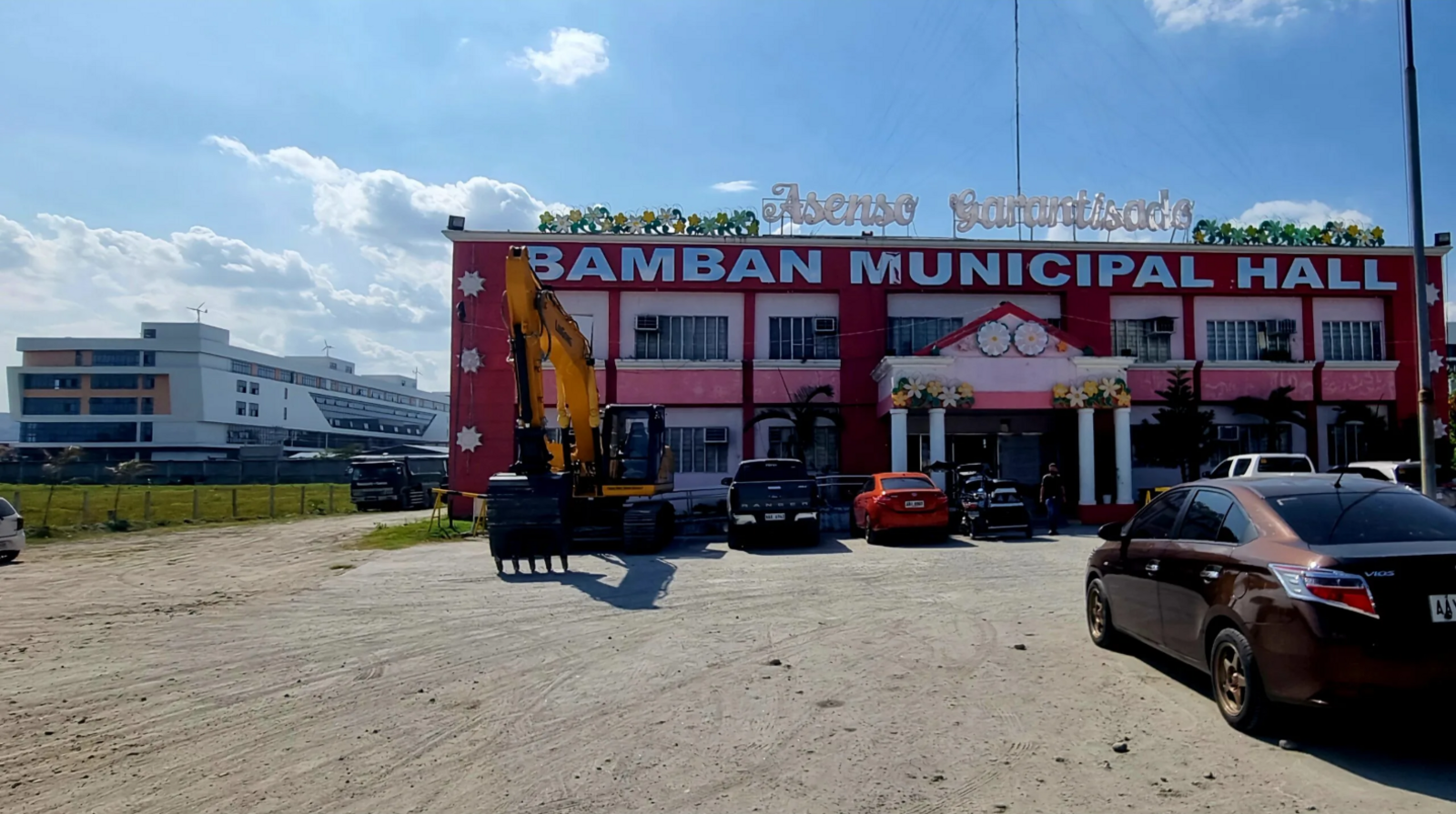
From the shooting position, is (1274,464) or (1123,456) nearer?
(1274,464)

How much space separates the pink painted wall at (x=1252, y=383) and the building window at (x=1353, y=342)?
160cm

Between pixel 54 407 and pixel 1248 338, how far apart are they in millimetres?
94968

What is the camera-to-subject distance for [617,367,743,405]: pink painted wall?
2866 centimetres

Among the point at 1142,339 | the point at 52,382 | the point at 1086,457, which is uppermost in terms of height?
the point at 52,382

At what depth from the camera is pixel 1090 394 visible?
25750 millimetres

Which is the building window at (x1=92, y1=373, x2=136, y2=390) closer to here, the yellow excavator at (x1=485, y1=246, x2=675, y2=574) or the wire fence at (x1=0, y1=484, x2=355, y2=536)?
the wire fence at (x1=0, y1=484, x2=355, y2=536)

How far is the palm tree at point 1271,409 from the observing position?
29.3 metres

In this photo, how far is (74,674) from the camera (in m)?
8.27

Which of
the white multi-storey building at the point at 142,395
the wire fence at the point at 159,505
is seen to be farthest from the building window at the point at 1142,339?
the white multi-storey building at the point at 142,395

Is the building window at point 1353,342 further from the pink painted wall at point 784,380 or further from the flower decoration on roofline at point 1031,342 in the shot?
the pink painted wall at point 784,380

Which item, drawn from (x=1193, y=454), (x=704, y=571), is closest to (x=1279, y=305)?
(x=1193, y=454)

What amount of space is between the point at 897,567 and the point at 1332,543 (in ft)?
32.4

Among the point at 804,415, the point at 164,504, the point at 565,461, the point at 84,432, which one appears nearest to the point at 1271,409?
the point at 804,415

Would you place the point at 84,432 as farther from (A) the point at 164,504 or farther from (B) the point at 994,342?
(B) the point at 994,342
